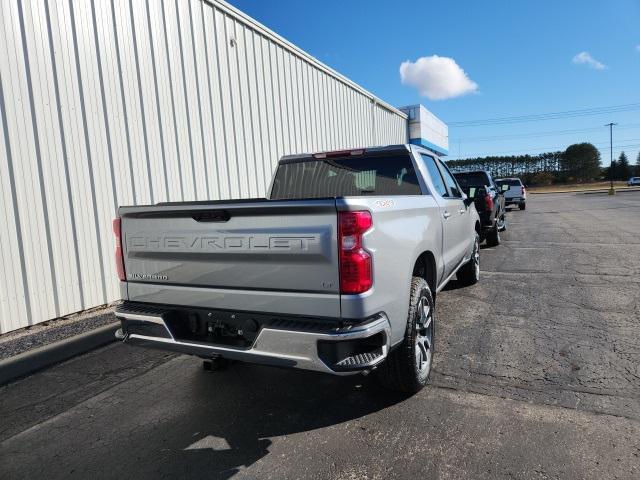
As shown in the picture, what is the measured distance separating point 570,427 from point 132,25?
6.78 meters


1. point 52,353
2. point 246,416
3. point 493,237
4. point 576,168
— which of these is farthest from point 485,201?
point 576,168

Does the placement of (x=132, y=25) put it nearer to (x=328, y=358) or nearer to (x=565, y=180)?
(x=328, y=358)

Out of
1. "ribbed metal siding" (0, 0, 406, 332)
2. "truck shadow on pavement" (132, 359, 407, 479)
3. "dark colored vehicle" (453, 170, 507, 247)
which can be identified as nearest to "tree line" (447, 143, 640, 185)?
"dark colored vehicle" (453, 170, 507, 247)

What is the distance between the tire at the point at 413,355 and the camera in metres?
3.04

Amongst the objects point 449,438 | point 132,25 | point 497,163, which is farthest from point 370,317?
point 497,163

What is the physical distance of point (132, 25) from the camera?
616 centimetres

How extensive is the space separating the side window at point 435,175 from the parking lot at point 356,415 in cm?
146

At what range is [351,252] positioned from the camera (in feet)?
8.02

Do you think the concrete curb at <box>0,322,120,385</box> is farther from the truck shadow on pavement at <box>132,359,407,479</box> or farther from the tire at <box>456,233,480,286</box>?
the tire at <box>456,233,480,286</box>

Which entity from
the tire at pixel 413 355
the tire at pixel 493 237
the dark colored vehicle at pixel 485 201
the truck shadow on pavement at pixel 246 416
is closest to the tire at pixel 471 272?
the dark colored vehicle at pixel 485 201

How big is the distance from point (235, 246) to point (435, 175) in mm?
2809

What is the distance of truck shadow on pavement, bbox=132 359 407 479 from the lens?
2.62 metres

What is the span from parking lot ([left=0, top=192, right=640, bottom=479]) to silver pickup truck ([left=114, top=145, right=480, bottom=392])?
1.56ft

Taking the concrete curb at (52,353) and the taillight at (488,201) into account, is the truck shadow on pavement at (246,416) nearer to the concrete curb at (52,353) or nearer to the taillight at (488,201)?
the concrete curb at (52,353)
